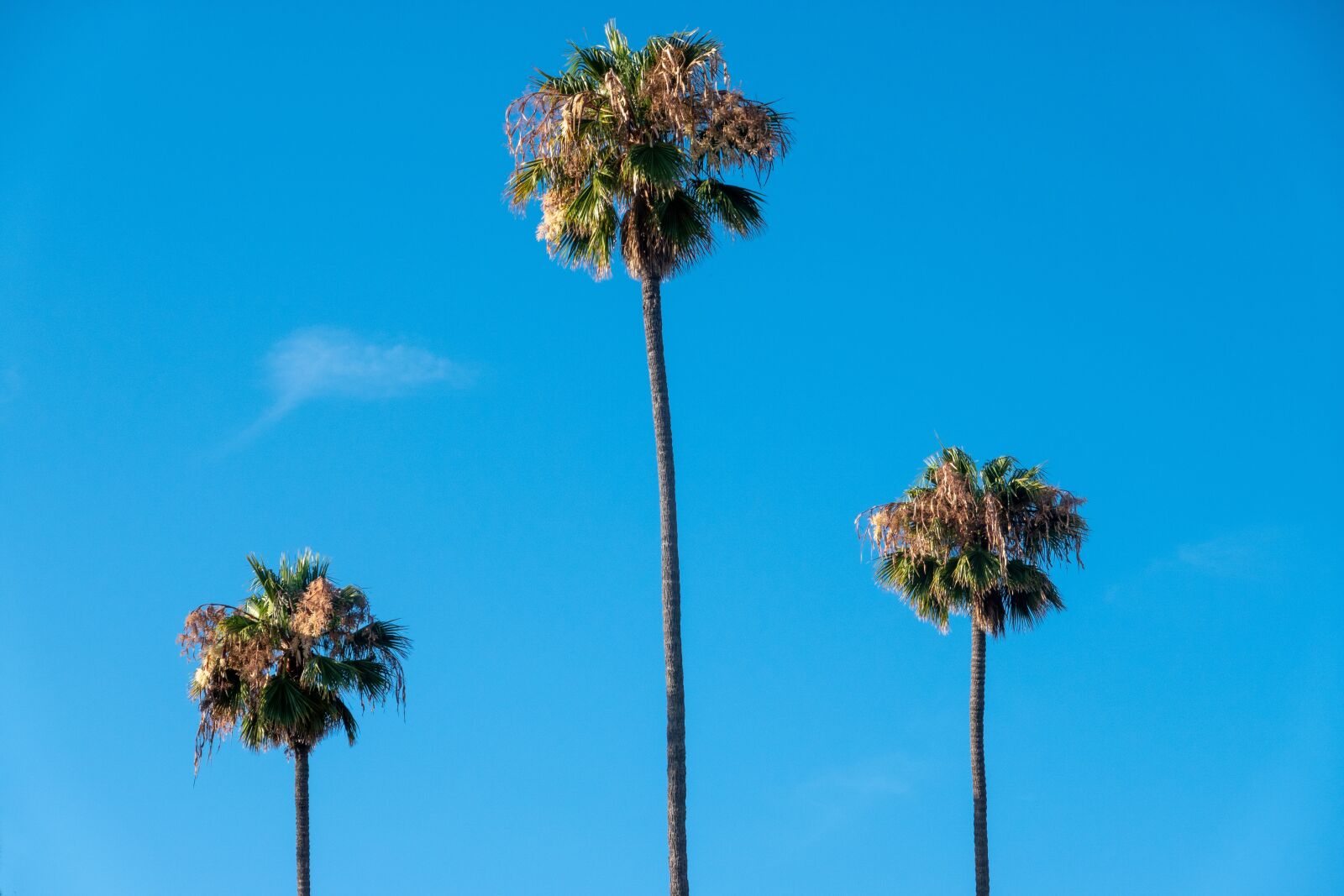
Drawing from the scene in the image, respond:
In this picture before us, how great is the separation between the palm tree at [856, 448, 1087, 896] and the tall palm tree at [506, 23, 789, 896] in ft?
38.3

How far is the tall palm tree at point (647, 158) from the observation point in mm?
25703

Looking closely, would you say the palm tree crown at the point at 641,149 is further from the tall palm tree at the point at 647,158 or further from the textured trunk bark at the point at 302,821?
the textured trunk bark at the point at 302,821

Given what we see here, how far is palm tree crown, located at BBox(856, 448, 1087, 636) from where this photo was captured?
35.5m

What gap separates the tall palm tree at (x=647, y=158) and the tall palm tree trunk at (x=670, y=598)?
0.11 feet

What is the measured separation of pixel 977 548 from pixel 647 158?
14.4 meters

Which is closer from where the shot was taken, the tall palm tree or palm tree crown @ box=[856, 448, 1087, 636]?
the tall palm tree

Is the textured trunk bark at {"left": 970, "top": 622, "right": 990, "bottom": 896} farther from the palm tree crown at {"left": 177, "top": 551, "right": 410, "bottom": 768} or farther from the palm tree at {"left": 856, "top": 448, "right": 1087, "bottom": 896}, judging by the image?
the palm tree crown at {"left": 177, "top": 551, "right": 410, "bottom": 768}

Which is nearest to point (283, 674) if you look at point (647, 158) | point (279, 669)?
point (279, 669)

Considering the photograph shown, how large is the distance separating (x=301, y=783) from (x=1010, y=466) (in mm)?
17722

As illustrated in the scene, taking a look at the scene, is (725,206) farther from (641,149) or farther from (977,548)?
(977,548)

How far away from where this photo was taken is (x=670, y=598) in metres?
24.5

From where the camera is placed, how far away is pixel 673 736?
24.0 metres

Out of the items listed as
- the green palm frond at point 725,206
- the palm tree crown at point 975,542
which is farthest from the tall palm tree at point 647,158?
the palm tree crown at point 975,542

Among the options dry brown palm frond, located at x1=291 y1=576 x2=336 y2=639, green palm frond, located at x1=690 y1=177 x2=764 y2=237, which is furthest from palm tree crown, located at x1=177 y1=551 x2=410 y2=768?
green palm frond, located at x1=690 y1=177 x2=764 y2=237
